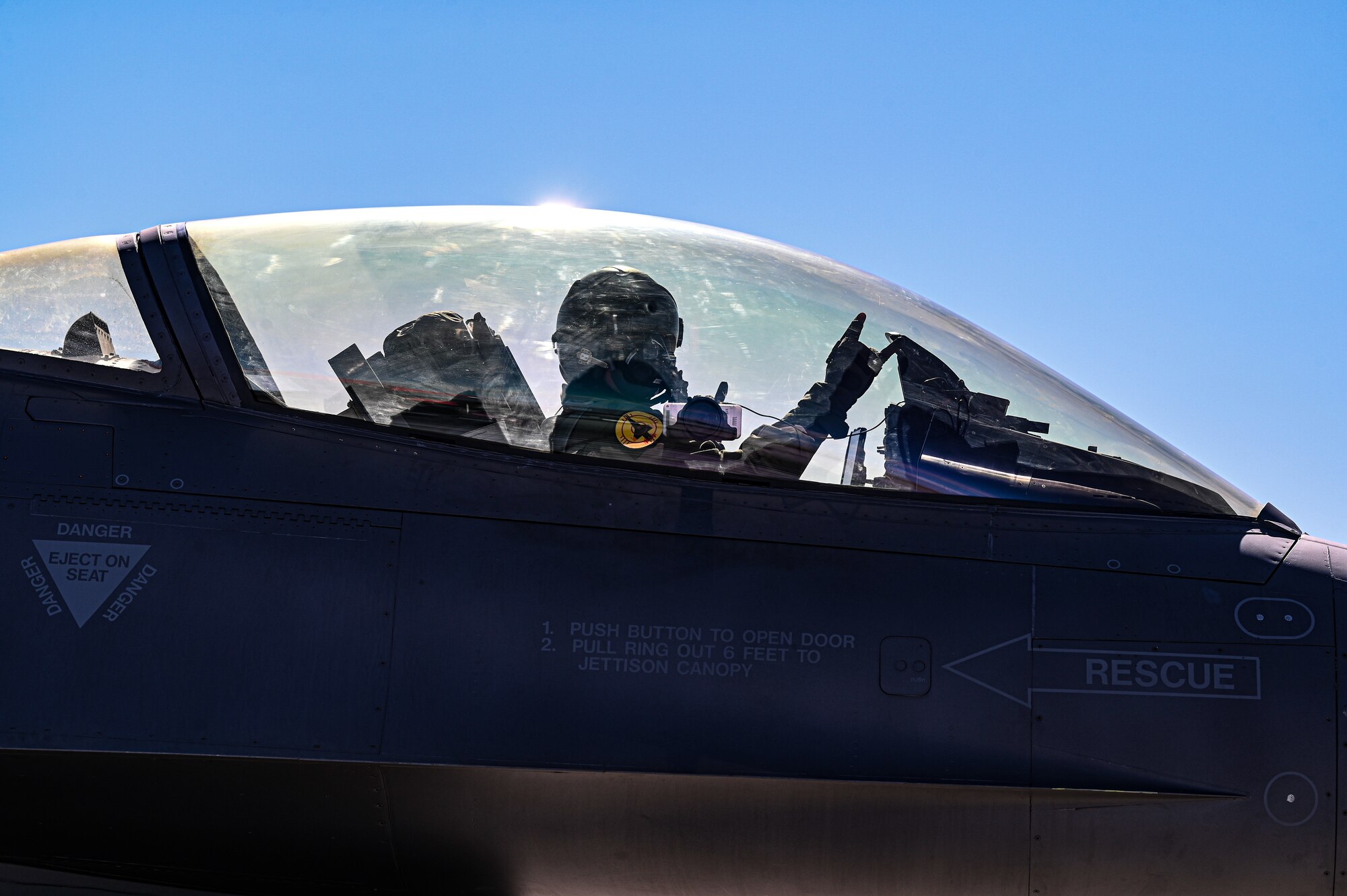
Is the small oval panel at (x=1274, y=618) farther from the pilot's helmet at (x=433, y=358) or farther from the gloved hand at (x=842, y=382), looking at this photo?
the pilot's helmet at (x=433, y=358)

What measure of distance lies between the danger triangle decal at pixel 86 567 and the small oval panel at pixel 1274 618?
408 cm

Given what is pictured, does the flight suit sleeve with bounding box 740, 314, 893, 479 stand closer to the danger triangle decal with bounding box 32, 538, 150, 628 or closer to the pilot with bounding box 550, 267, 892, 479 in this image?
the pilot with bounding box 550, 267, 892, 479

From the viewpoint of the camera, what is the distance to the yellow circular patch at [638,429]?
461 cm

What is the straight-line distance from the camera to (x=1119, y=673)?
14.0 feet

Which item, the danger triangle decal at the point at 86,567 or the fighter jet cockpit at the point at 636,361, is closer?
the danger triangle decal at the point at 86,567

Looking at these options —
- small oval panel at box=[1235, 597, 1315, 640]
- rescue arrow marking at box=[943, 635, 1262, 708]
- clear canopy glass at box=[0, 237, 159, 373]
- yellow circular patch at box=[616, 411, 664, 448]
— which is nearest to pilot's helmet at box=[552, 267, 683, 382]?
yellow circular patch at box=[616, 411, 664, 448]

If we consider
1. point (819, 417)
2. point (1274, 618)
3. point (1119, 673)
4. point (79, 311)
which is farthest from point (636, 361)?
point (1274, 618)

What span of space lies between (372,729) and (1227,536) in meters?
3.35

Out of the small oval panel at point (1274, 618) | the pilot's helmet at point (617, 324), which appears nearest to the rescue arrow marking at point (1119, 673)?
the small oval panel at point (1274, 618)

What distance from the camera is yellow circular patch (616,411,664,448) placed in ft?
15.1

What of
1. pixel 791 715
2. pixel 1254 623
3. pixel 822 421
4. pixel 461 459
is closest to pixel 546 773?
pixel 791 715

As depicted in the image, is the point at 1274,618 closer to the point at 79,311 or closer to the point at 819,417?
the point at 819,417

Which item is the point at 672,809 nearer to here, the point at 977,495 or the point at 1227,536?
the point at 977,495

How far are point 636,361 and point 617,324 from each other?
19cm
